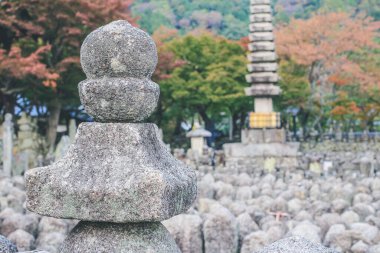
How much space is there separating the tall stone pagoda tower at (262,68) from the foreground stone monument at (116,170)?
18817 millimetres

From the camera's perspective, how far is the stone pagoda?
20.5 m

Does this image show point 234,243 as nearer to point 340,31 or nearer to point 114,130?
point 114,130

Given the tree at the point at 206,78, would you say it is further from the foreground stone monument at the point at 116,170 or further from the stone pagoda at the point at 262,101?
the foreground stone monument at the point at 116,170

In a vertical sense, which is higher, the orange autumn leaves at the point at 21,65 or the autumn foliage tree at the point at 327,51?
the autumn foliage tree at the point at 327,51

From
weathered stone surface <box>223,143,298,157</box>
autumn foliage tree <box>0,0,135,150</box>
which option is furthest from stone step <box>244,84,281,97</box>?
autumn foliage tree <box>0,0,135,150</box>

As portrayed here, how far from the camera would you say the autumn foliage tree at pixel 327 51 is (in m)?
28.0

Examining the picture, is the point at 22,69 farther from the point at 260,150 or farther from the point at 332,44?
the point at 332,44

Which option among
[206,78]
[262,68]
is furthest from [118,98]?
[206,78]

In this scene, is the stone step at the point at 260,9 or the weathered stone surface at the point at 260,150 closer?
the weathered stone surface at the point at 260,150

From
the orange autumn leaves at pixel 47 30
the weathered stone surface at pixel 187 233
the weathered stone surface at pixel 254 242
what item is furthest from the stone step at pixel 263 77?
the weathered stone surface at pixel 254 242

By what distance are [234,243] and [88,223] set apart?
3.64 meters

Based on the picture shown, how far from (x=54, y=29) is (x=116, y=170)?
1759 cm

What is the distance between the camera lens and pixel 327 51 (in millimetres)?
27922

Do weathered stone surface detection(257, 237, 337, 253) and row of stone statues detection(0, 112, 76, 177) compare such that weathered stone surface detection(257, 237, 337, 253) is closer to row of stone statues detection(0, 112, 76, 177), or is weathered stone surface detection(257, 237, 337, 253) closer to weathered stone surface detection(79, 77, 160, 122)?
weathered stone surface detection(79, 77, 160, 122)
